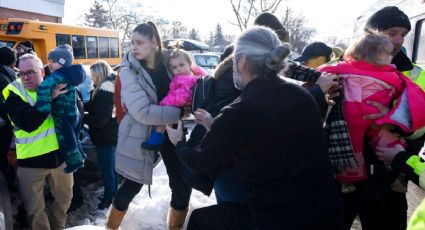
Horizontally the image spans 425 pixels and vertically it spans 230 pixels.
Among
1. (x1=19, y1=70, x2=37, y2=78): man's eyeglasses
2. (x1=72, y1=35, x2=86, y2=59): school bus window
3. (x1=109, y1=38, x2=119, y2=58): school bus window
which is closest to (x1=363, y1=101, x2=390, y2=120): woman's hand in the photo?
(x1=19, y1=70, x2=37, y2=78): man's eyeglasses

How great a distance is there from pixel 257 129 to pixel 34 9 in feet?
97.9

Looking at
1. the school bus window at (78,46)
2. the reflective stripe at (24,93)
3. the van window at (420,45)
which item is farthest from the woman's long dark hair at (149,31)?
the school bus window at (78,46)

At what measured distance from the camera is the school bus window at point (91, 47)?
14.9m

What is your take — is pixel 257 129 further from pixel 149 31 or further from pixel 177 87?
pixel 149 31

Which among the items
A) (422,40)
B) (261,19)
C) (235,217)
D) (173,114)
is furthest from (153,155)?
(422,40)

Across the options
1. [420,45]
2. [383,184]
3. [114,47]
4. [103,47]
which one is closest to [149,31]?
[383,184]

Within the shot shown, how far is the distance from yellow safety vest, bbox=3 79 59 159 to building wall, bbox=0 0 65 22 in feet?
82.4

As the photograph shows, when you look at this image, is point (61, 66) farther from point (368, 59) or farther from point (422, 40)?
point (422, 40)

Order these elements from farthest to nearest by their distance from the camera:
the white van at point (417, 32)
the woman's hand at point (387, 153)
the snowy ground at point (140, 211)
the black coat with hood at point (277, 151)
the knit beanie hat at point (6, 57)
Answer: the white van at point (417, 32), the knit beanie hat at point (6, 57), the snowy ground at point (140, 211), the woman's hand at point (387, 153), the black coat with hood at point (277, 151)

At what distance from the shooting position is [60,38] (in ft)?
43.4

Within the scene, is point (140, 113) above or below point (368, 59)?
below

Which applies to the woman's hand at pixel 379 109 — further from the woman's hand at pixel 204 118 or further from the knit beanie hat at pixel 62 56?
the knit beanie hat at pixel 62 56

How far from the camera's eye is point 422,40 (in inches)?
239

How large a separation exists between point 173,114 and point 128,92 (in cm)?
38
